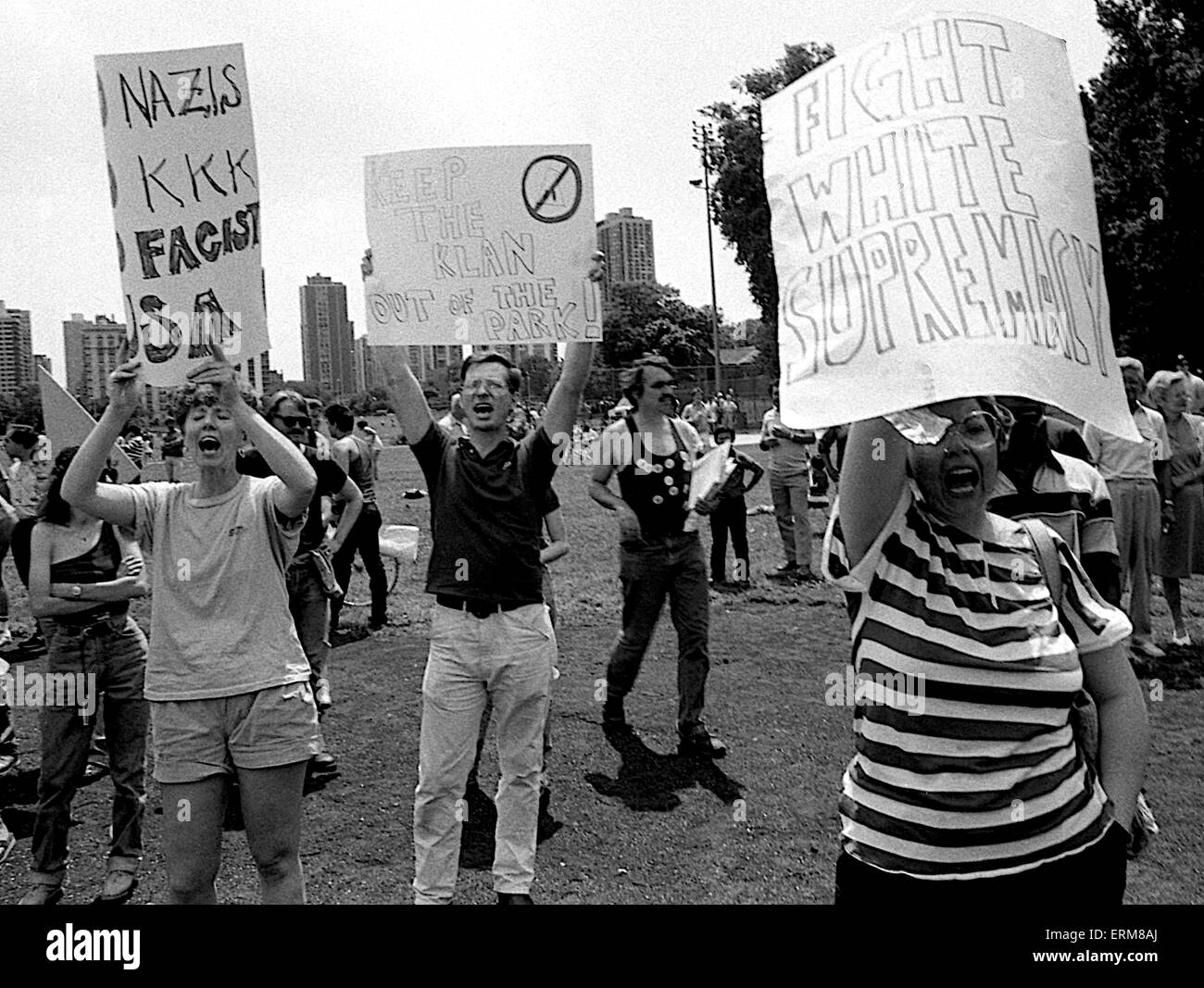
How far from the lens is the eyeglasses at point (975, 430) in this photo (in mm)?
2406

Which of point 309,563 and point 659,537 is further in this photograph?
point 309,563

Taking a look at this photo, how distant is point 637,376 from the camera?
6.35m

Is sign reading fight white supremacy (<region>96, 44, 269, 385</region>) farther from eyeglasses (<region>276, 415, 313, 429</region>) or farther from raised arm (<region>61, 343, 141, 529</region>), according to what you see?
eyeglasses (<region>276, 415, 313, 429</region>)

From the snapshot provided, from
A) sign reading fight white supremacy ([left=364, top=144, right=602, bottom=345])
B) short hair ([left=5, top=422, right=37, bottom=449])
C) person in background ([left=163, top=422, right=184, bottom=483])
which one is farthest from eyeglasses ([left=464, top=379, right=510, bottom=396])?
person in background ([left=163, top=422, right=184, bottom=483])

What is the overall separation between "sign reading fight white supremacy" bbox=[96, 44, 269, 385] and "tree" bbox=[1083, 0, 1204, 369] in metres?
23.6

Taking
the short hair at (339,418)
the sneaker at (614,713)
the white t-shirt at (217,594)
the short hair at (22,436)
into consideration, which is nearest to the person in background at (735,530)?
the short hair at (339,418)

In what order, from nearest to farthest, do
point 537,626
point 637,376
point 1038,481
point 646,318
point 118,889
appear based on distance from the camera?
point 1038,481 < point 537,626 < point 118,889 < point 637,376 < point 646,318

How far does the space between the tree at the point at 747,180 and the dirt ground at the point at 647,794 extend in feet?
70.8

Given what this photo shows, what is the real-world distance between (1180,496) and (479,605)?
6.29 m

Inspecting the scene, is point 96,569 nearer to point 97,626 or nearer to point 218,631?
point 97,626

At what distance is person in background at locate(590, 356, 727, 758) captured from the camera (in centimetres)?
620

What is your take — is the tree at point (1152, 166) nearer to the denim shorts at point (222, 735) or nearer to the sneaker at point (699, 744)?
the sneaker at point (699, 744)

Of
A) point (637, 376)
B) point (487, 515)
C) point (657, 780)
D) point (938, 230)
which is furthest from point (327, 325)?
point (938, 230)
